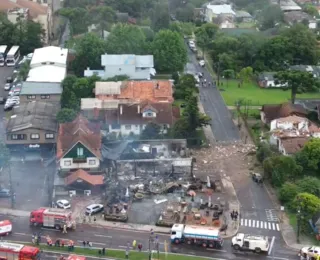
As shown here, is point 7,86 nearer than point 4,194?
No

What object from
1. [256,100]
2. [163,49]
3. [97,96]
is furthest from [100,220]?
[163,49]

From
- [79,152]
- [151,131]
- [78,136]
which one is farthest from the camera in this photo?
→ [151,131]

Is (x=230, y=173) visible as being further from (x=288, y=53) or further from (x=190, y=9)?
(x=190, y=9)

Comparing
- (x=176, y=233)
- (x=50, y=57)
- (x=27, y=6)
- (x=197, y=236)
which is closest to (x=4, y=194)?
(x=176, y=233)

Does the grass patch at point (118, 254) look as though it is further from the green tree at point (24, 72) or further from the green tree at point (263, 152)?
the green tree at point (24, 72)

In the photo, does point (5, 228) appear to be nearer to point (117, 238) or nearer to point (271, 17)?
point (117, 238)

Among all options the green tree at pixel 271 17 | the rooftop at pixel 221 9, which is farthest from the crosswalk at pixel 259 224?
the rooftop at pixel 221 9
